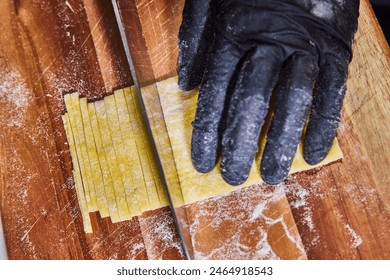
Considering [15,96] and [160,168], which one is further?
[15,96]

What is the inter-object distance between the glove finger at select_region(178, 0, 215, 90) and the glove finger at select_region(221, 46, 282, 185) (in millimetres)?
307

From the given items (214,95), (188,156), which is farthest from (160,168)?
(214,95)

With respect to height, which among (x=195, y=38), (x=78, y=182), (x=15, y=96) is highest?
(x=195, y=38)

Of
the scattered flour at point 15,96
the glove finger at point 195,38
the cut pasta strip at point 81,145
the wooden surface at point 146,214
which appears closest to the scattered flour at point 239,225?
the wooden surface at point 146,214

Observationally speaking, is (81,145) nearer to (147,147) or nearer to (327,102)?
(147,147)

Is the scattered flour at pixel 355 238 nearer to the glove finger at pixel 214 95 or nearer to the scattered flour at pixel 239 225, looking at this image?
the scattered flour at pixel 239 225

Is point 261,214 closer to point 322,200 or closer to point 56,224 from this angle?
point 322,200

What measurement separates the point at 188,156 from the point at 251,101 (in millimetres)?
458

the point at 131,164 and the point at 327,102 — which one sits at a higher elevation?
the point at 327,102

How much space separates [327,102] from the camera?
5.94ft

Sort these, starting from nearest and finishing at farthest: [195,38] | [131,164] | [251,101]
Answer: [251,101] < [195,38] < [131,164]

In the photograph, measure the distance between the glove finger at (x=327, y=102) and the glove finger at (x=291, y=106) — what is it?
0.08 meters

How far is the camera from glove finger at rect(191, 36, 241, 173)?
179 centimetres

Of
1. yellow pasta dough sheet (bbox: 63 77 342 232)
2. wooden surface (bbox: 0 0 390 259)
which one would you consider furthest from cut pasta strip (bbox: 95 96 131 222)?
wooden surface (bbox: 0 0 390 259)
